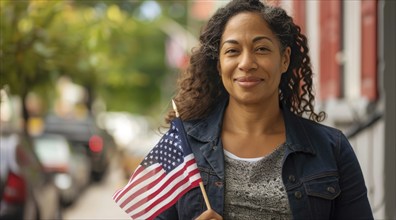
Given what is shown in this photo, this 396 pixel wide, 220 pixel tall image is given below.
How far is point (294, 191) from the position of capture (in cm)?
351

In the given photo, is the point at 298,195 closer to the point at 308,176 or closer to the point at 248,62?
the point at 308,176

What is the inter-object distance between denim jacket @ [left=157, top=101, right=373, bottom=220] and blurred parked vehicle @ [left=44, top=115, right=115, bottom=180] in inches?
797

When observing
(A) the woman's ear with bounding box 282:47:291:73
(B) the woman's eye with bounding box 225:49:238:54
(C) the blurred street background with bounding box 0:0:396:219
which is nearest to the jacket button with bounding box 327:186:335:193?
(A) the woman's ear with bounding box 282:47:291:73

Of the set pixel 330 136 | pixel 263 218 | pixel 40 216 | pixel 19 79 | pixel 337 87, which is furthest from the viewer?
pixel 337 87

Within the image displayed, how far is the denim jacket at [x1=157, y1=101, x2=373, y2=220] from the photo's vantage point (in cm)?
354

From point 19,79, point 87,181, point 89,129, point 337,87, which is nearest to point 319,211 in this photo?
point 19,79

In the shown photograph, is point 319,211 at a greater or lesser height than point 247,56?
lesser

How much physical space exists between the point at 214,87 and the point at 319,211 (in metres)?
0.78

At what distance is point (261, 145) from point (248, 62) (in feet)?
1.14

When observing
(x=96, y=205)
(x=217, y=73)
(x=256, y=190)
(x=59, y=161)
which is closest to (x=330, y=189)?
(x=256, y=190)

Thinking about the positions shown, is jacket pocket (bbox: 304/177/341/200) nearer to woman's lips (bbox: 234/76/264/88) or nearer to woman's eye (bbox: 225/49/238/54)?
woman's lips (bbox: 234/76/264/88)

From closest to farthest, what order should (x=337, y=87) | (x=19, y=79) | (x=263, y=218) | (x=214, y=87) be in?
(x=263, y=218)
(x=214, y=87)
(x=19, y=79)
(x=337, y=87)

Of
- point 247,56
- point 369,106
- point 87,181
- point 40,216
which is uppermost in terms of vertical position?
point 247,56

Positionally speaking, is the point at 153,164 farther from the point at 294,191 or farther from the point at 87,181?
the point at 87,181
